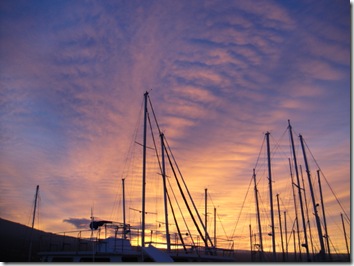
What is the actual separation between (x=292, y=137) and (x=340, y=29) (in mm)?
10776

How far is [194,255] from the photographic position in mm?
19922

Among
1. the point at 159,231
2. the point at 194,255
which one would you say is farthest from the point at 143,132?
the point at 194,255

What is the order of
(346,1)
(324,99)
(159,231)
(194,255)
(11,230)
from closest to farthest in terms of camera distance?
1. (346,1)
2. (324,99)
3. (194,255)
4. (159,231)
5. (11,230)

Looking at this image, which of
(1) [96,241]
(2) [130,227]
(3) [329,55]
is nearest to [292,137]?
(3) [329,55]

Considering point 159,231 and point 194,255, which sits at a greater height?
point 159,231

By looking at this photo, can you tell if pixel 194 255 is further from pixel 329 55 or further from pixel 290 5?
pixel 290 5

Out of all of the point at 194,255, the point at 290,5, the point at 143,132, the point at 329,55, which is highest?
the point at 290,5

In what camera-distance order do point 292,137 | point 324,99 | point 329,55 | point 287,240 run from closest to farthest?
point 329,55
point 324,99
point 292,137
point 287,240

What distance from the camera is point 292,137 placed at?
24.7 m

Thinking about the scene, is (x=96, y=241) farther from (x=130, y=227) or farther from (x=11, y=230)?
(x=11, y=230)

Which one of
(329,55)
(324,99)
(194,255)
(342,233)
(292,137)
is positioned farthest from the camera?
(342,233)

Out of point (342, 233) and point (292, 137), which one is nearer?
point (292, 137)

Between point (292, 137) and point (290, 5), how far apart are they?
425 inches

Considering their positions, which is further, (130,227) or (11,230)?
(11,230)
